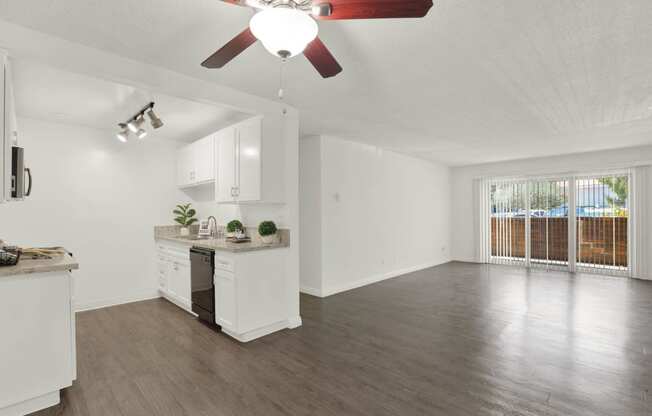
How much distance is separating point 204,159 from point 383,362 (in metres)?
3.28

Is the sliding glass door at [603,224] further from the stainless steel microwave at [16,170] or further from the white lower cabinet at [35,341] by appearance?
the stainless steel microwave at [16,170]

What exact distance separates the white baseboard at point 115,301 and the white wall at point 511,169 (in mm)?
7051

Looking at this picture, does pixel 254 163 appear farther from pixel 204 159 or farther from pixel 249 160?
A: pixel 204 159

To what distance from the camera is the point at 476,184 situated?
794cm

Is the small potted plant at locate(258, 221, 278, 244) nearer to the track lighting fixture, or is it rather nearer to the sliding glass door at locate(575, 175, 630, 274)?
the track lighting fixture

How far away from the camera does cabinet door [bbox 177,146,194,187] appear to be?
14.9 feet

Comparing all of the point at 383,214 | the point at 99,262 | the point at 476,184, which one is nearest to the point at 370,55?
the point at 383,214

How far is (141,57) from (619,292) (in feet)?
23.2

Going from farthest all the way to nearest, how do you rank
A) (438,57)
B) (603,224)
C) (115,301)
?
(603,224) < (115,301) < (438,57)

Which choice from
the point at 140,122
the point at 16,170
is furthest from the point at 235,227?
the point at 16,170

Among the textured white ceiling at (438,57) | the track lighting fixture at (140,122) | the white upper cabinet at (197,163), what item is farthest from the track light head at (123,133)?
the textured white ceiling at (438,57)

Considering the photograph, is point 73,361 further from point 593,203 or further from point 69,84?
point 593,203

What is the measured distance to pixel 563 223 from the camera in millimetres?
6809

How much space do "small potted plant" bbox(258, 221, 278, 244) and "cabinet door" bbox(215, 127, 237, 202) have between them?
0.50m
